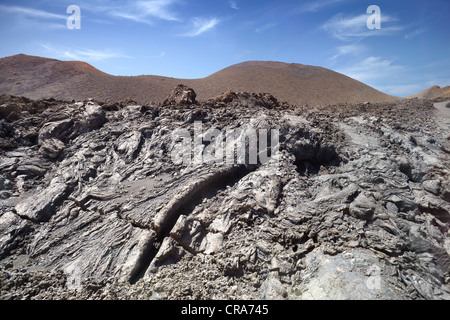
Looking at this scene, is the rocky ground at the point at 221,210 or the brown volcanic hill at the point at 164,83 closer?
the rocky ground at the point at 221,210

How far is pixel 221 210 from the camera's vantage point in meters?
6.19

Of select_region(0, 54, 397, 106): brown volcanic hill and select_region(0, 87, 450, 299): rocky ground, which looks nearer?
select_region(0, 87, 450, 299): rocky ground

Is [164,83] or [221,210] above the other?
[164,83]

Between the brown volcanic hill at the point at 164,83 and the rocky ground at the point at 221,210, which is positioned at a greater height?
the brown volcanic hill at the point at 164,83

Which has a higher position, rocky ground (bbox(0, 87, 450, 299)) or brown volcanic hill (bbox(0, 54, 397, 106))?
brown volcanic hill (bbox(0, 54, 397, 106))

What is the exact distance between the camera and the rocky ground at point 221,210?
4469mm

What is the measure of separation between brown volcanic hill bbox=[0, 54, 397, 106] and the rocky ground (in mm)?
12640

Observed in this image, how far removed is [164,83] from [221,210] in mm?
21655

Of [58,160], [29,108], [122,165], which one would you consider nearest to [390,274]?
[122,165]

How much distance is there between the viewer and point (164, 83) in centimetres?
2447

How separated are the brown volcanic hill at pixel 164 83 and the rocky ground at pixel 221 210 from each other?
1264 centimetres

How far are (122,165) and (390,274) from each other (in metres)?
7.88

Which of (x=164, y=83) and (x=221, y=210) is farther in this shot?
(x=164, y=83)

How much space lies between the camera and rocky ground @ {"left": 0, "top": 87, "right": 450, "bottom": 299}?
4.47 metres
